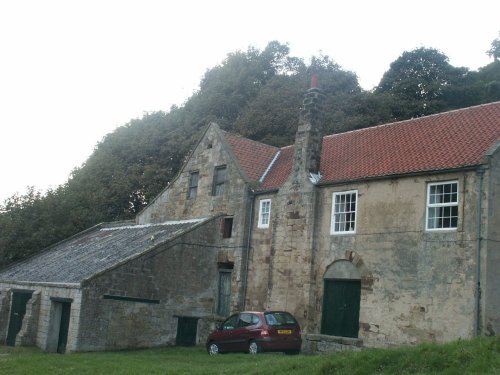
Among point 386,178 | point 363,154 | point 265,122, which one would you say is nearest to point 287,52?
point 265,122

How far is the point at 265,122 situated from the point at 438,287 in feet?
84.2

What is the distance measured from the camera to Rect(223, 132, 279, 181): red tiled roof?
2888 centimetres

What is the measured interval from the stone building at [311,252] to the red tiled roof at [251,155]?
0.30 feet

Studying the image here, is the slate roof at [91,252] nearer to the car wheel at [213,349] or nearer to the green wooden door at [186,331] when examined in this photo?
the green wooden door at [186,331]

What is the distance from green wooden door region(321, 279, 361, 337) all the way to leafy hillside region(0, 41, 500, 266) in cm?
1943

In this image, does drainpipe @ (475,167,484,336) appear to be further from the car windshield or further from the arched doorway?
the car windshield

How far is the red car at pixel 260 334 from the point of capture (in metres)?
19.8

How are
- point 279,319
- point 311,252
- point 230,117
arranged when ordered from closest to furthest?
1. point 279,319
2. point 311,252
3. point 230,117

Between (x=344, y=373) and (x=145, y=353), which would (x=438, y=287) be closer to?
(x=344, y=373)

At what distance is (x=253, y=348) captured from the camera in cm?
1991

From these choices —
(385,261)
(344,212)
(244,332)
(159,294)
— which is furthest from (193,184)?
(385,261)

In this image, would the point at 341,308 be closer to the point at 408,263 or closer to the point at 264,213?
the point at 408,263

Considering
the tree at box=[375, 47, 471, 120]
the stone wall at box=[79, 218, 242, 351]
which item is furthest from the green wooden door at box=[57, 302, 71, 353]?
the tree at box=[375, 47, 471, 120]

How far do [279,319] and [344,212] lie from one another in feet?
16.9
